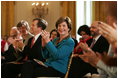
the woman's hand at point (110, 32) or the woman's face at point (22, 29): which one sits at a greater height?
the woman's hand at point (110, 32)

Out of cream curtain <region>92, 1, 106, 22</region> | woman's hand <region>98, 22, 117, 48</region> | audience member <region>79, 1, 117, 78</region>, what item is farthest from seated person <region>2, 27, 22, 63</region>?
woman's hand <region>98, 22, 117, 48</region>

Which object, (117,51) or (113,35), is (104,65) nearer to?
(117,51)

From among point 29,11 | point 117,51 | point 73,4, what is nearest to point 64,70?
point 117,51

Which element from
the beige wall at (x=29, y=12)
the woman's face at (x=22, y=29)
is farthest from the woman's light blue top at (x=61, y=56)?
the beige wall at (x=29, y=12)

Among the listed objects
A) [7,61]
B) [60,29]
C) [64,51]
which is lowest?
[7,61]

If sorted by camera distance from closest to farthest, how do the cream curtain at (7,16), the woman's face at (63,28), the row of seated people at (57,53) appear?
1. the row of seated people at (57,53)
2. the woman's face at (63,28)
3. the cream curtain at (7,16)

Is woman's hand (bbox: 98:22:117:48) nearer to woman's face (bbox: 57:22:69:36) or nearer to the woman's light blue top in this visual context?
the woman's light blue top

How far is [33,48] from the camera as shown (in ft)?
8.54

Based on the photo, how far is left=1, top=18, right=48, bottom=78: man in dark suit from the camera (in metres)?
2.57

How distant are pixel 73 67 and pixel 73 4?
18.7 ft

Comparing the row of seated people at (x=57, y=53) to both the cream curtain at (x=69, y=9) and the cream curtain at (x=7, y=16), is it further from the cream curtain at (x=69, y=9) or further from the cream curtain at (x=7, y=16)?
the cream curtain at (x=7, y=16)

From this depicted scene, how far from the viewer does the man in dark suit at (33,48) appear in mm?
2574

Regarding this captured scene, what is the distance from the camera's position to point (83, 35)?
124 inches

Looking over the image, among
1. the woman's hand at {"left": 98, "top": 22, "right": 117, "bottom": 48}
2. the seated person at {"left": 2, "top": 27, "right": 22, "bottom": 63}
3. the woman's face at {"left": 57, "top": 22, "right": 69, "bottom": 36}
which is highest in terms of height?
the woman's hand at {"left": 98, "top": 22, "right": 117, "bottom": 48}
